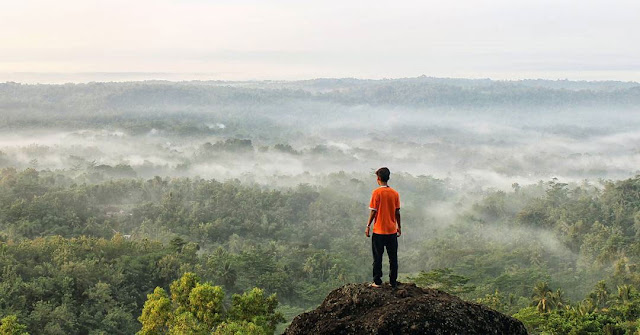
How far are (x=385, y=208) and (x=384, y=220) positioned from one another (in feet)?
0.61

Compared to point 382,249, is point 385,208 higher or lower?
higher

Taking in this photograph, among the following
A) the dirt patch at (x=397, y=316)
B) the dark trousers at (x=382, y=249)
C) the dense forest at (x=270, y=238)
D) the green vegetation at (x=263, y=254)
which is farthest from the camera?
the dense forest at (x=270, y=238)

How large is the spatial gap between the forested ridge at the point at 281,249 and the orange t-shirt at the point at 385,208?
13.7 metres

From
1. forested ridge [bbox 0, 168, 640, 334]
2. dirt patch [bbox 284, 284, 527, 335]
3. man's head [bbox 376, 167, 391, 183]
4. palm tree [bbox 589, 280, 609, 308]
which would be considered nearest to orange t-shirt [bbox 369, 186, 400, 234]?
man's head [bbox 376, 167, 391, 183]

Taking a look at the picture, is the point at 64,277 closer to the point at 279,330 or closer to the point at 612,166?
the point at 279,330

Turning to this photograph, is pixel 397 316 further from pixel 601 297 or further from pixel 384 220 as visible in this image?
pixel 601 297

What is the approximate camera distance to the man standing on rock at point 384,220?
859 centimetres

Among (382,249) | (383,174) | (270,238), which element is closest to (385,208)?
(383,174)

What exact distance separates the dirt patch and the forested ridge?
13360 mm

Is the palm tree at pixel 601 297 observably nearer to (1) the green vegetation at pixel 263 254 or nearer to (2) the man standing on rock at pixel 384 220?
(1) the green vegetation at pixel 263 254

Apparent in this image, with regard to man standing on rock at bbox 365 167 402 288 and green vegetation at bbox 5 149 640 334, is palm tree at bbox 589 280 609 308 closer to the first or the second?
green vegetation at bbox 5 149 640 334

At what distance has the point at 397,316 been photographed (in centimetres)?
778

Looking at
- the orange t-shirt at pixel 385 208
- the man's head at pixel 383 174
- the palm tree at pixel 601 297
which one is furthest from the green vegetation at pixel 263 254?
the man's head at pixel 383 174

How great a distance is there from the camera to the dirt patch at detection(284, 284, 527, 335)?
25.2ft
